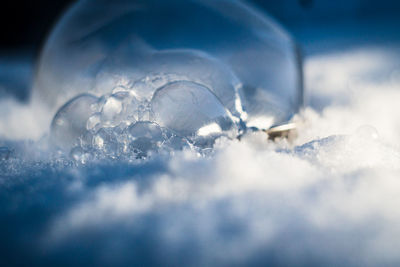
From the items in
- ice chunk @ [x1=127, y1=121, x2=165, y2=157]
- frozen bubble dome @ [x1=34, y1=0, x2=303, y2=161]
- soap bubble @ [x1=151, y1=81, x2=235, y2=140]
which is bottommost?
ice chunk @ [x1=127, y1=121, x2=165, y2=157]

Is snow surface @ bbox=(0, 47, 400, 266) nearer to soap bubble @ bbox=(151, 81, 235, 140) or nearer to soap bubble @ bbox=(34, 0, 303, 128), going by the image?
soap bubble @ bbox=(151, 81, 235, 140)

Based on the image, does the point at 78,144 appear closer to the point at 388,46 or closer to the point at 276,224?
the point at 276,224

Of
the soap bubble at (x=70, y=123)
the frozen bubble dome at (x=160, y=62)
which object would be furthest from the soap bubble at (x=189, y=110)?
the soap bubble at (x=70, y=123)

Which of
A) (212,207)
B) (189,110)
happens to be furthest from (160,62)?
(212,207)

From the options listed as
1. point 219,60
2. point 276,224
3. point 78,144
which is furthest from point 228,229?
point 219,60

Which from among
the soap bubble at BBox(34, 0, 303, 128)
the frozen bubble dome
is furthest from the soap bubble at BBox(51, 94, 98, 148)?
the soap bubble at BBox(34, 0, 303, 128)

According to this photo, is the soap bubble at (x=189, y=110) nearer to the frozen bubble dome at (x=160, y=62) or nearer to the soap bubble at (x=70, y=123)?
the frozen bubble dome at (x=160, y=62)
